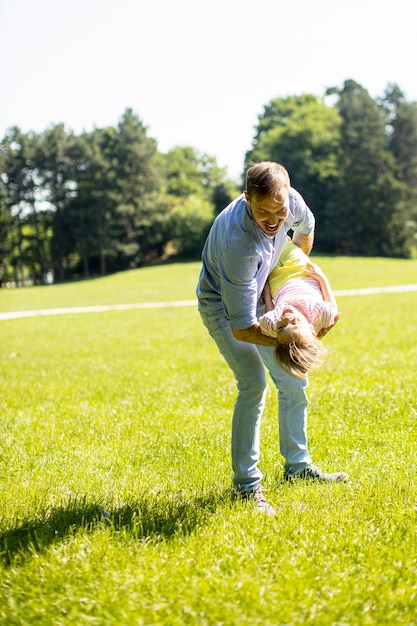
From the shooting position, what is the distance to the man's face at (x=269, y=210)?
11.2 ft

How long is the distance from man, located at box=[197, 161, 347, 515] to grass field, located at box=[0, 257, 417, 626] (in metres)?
0.26

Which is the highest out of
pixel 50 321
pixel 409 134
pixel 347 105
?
pixel 347 105

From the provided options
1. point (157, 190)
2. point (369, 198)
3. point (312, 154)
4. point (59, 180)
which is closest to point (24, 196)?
point (59, 180)

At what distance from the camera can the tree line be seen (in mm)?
56219

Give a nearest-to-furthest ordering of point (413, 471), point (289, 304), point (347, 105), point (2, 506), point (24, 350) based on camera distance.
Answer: point (289, 304), point (2, 506), point (413, 471), point (24, 350), point (347, 105)

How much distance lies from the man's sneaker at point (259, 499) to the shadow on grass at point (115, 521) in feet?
0.50

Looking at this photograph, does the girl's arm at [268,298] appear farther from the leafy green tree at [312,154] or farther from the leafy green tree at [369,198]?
the leafy green tree at [312,154]

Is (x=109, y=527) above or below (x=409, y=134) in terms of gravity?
below

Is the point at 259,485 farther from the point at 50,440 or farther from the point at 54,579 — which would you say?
the point at 50,440

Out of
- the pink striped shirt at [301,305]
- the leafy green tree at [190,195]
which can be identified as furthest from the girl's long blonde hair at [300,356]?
the leafy green tree at [190,195]

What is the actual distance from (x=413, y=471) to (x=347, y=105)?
65.7m

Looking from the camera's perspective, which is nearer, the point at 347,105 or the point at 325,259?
the point at 325,259

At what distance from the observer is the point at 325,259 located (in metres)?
46.8

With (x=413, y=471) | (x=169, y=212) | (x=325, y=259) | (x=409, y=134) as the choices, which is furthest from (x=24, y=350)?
(x=409, y=134)
